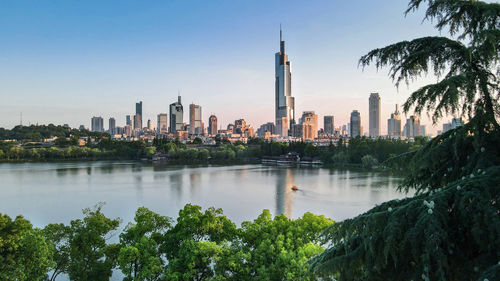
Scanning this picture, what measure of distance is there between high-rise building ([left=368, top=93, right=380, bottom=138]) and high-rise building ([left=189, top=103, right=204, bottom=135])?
7741cm

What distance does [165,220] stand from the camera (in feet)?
20.7

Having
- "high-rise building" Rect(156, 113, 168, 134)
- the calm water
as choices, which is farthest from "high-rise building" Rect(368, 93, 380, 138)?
"high-rise building" Rect(156, 113, 168, 134)

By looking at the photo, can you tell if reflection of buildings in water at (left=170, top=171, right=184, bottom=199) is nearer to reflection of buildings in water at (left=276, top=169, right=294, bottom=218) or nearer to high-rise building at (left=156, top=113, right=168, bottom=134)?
reflection of buildings in water at (left=276, top=169, right=294, bottom=218)

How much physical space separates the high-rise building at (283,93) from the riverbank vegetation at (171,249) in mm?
126534

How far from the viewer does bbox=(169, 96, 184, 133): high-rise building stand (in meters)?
144

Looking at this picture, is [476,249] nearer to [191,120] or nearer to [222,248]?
[222,248]

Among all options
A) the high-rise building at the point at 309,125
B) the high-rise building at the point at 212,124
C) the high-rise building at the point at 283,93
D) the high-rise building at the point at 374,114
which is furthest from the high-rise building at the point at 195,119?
the high-rise building at the point at 374,114

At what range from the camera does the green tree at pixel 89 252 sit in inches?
214

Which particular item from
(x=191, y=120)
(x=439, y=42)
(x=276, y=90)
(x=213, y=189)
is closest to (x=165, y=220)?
(x=439, y=42)

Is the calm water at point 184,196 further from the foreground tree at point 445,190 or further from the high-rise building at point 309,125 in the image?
the high-rise building at point 309,125

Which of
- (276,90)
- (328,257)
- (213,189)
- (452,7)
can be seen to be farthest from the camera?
(276,90)

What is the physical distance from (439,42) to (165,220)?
5.20 m

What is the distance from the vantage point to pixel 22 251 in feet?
15.6

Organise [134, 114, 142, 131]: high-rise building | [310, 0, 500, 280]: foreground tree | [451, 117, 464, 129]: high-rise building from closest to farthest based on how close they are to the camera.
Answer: [310, 0, 500, 280]: foreground tree → [451, 117, 464, 129]: high-rise building → [134, 114, 142, 131]: high-rise building
